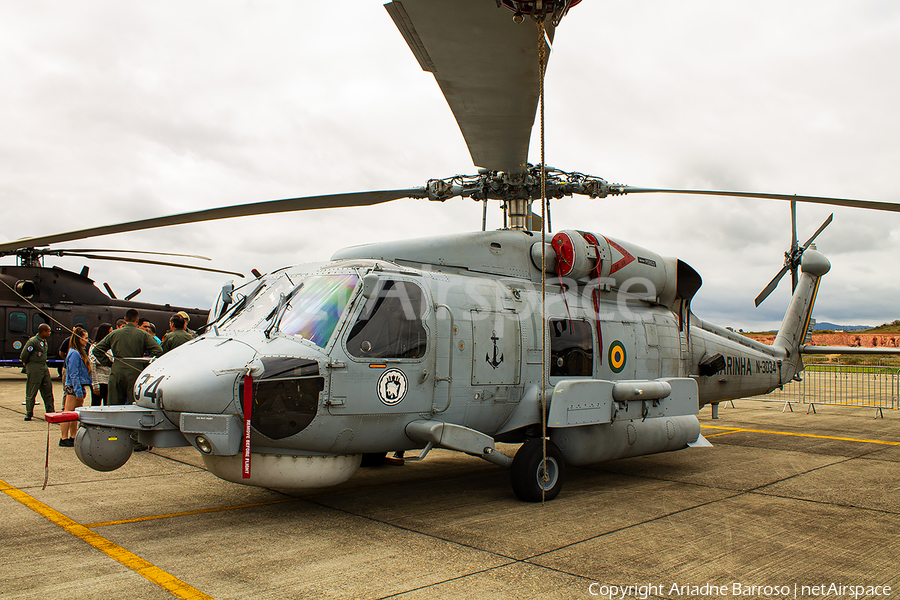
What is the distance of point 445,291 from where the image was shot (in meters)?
6.02

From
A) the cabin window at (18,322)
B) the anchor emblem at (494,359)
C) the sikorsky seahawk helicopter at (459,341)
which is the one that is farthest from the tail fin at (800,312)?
the cabin window at (18,322)

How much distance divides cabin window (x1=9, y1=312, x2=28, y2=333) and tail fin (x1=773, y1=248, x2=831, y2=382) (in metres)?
20.6

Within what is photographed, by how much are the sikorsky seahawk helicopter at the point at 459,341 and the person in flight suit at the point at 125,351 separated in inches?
70.6

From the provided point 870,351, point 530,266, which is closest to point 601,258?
point 530,266

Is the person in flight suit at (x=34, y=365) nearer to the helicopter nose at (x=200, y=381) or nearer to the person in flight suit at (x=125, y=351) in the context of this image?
the person in flight suit at (x=125, y=351)

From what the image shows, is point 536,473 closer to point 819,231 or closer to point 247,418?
point 247,418

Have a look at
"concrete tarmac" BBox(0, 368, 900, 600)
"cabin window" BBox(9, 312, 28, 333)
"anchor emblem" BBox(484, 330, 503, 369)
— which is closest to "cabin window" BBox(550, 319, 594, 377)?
"anchor emblem" BBox(484, 330, 503, 369)

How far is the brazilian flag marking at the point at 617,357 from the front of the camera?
24.0 feet

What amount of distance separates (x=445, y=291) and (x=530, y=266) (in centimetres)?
152

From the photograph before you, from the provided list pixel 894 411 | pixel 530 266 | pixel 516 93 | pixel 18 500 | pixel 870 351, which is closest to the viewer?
pixel 516 93

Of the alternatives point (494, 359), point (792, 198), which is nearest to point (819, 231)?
point (792, 198)

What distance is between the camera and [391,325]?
5.46 meters

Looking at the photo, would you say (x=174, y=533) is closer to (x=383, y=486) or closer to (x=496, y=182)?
(x=383, y=486)

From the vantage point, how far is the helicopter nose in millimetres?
4625
